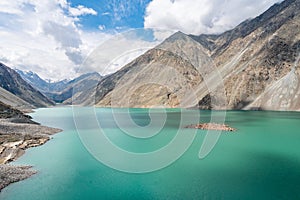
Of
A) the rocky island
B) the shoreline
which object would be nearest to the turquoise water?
the shoreline

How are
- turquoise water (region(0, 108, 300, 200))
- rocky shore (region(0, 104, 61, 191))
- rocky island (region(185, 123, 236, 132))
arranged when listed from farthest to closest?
rocky island (region(185, 123, 236, 132))
rocky shore (region(0, 104, 61, 191))
turquoise water (region(0, 108, 300, 200))

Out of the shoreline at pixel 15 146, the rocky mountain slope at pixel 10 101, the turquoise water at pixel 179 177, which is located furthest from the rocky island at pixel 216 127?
the rocky mountain slope at pixel 10 101

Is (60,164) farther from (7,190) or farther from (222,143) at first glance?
(222,143)

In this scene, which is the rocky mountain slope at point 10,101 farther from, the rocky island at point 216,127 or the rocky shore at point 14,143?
the rocky island at point 216,127

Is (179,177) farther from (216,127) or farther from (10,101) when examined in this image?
(10,101)

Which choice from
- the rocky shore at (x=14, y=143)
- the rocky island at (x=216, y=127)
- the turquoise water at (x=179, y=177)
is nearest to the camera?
the turquoise water at (x=179, y=177)

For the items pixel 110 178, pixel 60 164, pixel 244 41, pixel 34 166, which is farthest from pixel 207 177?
pixel 244 41

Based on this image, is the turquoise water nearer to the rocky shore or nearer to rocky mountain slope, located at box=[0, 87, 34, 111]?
the rocky shore

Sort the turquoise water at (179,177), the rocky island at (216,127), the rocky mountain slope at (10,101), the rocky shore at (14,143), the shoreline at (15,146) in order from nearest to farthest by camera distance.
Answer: the turquoise water at (179,177)
the shoreline at (15,146)
the rocky shore at (14,143)
the rocky island at (216,127)
the rocky mountain slope at (10,101)

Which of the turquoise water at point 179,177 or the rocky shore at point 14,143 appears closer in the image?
the turquoise water at point 179,177
